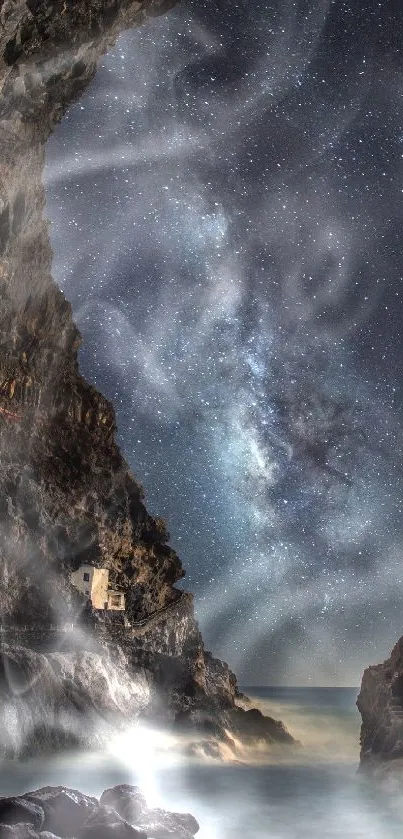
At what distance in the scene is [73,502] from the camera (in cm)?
3878

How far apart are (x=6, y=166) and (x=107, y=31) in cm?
612

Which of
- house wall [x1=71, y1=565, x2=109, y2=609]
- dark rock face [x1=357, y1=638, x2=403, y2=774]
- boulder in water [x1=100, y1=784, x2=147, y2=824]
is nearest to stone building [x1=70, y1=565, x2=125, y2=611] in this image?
house wall [x1=71, y1=565, x2=109, y2=609]

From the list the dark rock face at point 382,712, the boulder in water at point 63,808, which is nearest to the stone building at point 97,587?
the dark rock face at point 382,712

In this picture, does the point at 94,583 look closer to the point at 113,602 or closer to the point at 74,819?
the point at 113,602

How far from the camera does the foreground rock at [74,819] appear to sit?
12164mm

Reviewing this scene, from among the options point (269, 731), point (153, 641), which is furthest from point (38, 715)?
point (269, 731)

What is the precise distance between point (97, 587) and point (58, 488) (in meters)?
6.41

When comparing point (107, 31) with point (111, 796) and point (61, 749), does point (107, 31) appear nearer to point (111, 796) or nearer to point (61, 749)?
point (111, 796)

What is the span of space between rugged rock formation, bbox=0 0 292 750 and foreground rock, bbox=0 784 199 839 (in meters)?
11.7

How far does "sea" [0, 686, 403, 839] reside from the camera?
19062mm

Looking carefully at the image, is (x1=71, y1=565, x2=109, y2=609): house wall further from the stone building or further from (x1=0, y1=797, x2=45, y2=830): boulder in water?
(x1=0, y1=797, x2=45, y2=830): boulder in water

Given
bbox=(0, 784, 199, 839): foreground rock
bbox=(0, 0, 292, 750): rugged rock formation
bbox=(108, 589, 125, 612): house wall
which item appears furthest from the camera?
bbox=(108, 589, 125, 612): house wall

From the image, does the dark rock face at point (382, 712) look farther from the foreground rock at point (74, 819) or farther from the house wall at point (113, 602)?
the house wall at point (113, 602)

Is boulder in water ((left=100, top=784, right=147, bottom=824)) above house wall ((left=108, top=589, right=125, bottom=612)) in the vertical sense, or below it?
below
